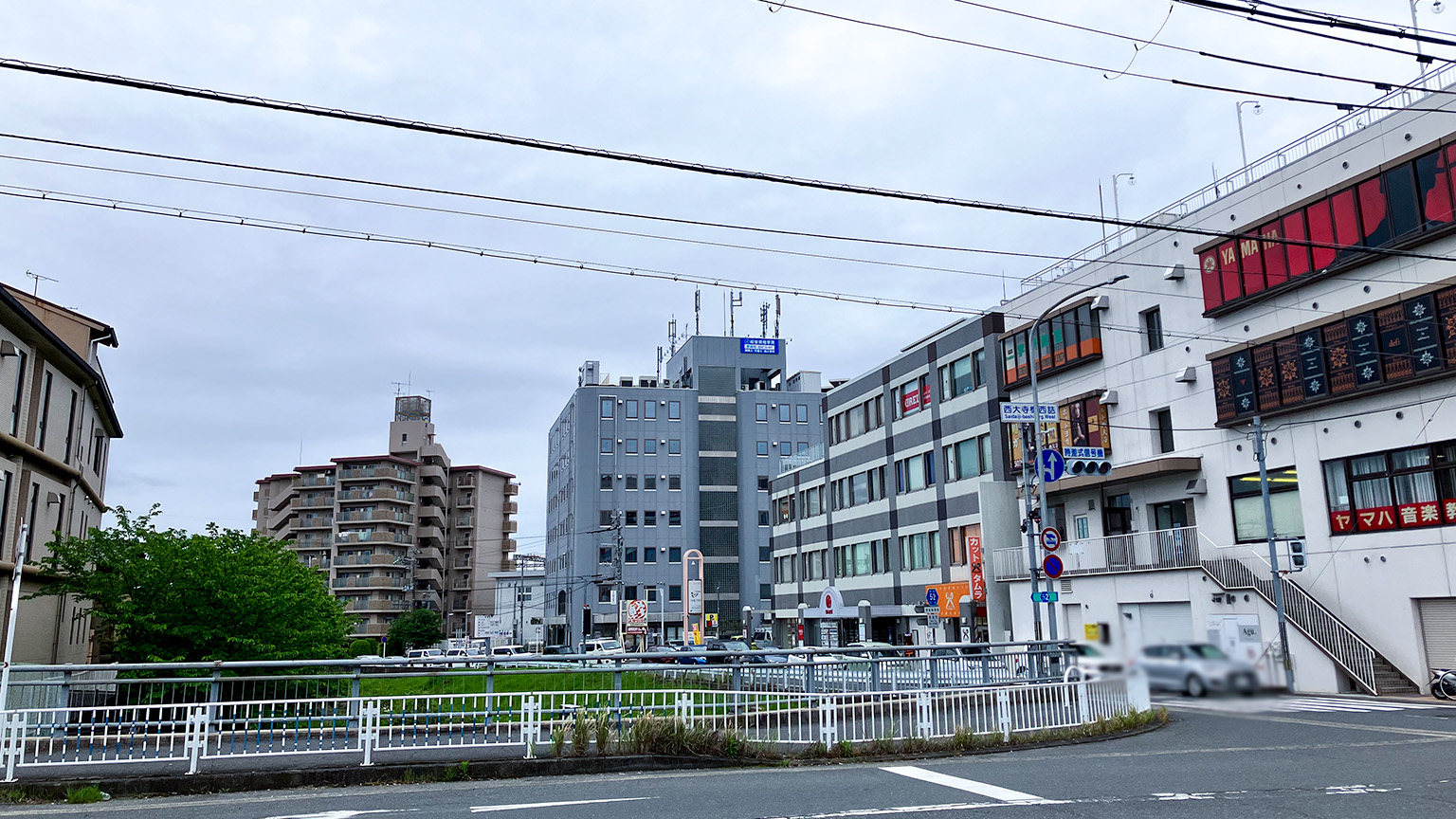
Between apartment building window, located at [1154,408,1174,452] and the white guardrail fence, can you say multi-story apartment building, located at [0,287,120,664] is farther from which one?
apartment building window, located at [1154,408,1174,452]

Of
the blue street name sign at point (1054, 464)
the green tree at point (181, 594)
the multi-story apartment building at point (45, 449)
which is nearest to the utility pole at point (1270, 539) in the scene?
the blue street name sign at point (1054, 464)

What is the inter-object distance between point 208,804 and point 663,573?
265 ft

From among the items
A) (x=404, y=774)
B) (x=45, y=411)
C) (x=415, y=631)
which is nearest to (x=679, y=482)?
(x=415, y=631)

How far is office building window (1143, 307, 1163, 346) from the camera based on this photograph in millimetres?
34750

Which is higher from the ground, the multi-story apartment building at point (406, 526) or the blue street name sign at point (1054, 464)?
the multi-story apartment building at point (406, 526)

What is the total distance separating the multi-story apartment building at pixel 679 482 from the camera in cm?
9188

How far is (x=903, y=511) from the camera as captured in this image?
49.3 metres

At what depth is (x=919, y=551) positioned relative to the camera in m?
47.8

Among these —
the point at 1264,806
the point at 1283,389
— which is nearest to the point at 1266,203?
the point at 1283,389

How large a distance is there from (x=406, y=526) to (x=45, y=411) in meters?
70.1

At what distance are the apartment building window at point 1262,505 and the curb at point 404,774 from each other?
721 inches

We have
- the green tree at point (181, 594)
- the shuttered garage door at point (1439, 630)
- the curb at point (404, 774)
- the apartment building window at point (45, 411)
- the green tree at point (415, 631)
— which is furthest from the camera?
the green tree at point (415, 631)

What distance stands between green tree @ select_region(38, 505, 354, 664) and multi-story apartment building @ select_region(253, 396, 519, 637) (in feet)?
240

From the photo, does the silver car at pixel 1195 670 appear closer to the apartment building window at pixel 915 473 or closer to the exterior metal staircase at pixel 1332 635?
the exterior metal staircase at pixel 1332 635
